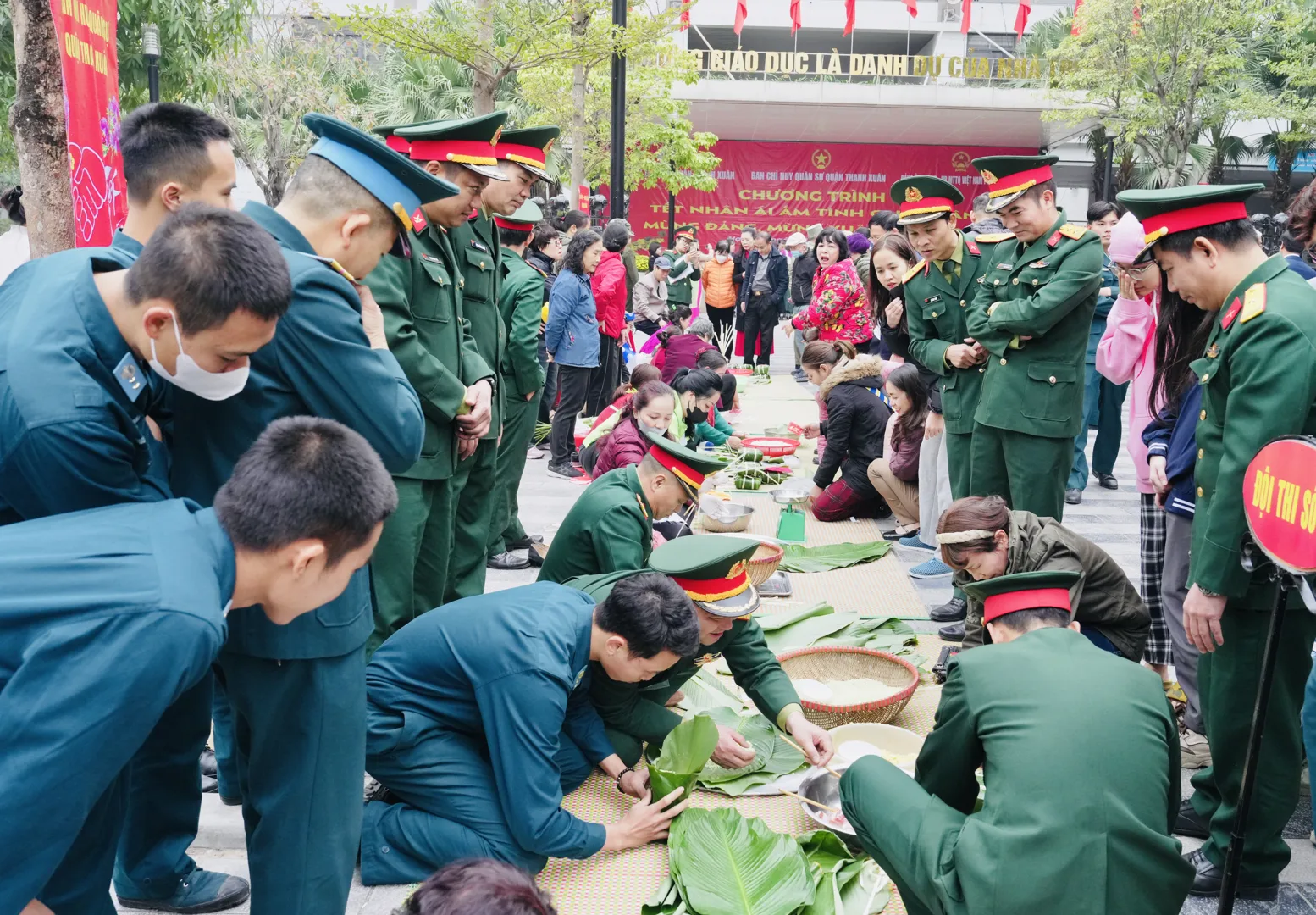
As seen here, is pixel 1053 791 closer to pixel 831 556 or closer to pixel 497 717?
pixel 497 717

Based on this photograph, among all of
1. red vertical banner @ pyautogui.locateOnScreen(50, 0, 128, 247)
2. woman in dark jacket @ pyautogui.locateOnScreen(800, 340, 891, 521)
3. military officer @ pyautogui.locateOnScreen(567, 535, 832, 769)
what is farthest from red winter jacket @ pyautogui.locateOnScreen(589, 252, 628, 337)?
military officer @ pyautogui.locateOnScreen(567, 535, 832, 769)

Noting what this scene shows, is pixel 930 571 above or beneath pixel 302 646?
beneath

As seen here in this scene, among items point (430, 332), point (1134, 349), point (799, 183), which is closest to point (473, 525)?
point (430, 332)

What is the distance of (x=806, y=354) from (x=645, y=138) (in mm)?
13619

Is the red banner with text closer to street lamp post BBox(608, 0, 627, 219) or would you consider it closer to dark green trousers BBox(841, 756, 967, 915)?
street lamp post BBox(608, 0, 627, 219)

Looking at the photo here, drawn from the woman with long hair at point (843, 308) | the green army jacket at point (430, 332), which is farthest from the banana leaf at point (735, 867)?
the woman with long hair at point (843, 308)

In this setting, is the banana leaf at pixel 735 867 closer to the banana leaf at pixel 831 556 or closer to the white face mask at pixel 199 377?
the white face mask at pixel 199 377

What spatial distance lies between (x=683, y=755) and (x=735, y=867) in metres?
0.36

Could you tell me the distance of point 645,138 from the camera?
19812 mm

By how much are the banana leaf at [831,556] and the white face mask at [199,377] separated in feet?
12.1

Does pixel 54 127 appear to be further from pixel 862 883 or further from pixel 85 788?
pixel 862 883

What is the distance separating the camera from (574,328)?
7.36m

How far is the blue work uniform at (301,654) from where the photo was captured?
6.82ft

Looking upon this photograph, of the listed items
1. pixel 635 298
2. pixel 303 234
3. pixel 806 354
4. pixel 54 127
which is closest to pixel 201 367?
pixel 303 234
